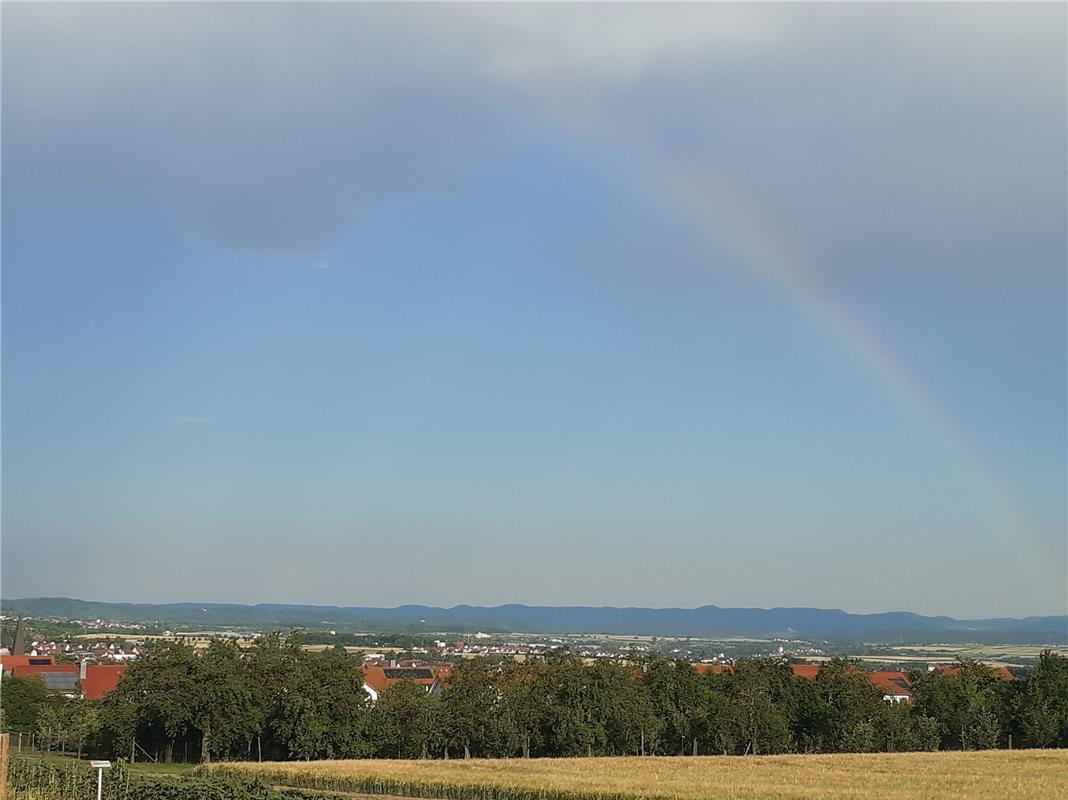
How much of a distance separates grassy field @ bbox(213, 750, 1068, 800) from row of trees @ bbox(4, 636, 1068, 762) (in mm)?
4939

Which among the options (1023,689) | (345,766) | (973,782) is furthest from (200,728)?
(1023,689)

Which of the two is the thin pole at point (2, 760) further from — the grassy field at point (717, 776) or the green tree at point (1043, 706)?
the green tree at point (1043, 706)

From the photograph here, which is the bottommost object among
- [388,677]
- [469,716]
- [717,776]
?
[388,677]

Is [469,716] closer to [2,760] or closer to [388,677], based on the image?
[2,760]

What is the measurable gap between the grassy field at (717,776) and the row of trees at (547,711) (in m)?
4.94

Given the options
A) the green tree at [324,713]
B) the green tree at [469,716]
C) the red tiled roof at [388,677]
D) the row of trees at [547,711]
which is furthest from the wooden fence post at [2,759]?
the red tiled roof at [388,677]

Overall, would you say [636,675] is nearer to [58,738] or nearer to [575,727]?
[575,727]

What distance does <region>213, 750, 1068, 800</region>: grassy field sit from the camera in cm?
4106

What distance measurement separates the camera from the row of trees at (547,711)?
196ft

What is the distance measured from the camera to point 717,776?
47.5 metres

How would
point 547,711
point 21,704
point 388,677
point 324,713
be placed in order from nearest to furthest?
1. point 324,713
2. point 547,711
3. point 21,704
4. point 388,677

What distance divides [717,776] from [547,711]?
16881 mm

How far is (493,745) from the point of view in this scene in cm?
6216

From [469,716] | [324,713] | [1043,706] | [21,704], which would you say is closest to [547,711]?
[469,716]
